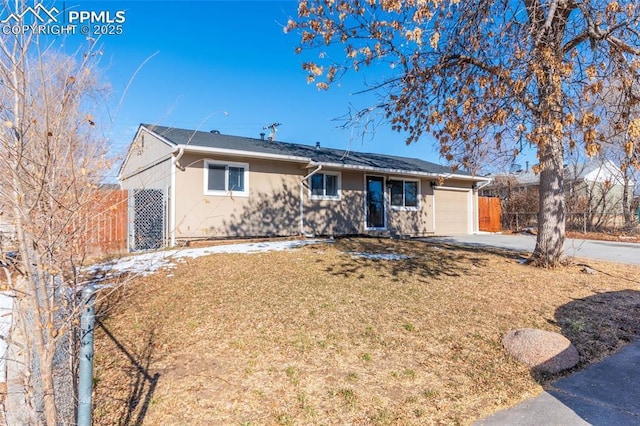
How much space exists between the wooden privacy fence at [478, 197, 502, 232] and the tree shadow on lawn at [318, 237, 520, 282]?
11001 millimetres

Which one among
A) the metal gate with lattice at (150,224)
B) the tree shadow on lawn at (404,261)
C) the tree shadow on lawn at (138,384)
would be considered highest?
the metal gate with lattice at (150,224)

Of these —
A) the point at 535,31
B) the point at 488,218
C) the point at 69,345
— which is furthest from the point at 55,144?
the point at 488,218

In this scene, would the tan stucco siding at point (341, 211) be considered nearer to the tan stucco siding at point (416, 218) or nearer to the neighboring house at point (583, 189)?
the tan stucco siding at point (416, 218)

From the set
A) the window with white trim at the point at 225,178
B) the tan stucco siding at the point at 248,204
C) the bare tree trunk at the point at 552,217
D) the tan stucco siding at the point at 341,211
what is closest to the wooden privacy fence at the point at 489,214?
the tan stucco siding at the point at 341,211

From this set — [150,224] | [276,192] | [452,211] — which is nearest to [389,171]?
[276,192]

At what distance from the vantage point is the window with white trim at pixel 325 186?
1306cm

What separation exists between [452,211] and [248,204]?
9.64 m

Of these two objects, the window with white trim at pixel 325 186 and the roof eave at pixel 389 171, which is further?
the window with white trim at pixel 325 186

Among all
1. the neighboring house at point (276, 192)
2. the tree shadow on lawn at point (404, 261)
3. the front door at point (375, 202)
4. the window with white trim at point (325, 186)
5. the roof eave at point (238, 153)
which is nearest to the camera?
the tree shadow on lawn at point (404, 261)

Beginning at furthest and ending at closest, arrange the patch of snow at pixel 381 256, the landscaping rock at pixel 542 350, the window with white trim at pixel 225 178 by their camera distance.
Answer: the window with white trim at pixel 225 178 < the patch of snow at pixel 381 256 < the landscaping rock at pixel 542 350

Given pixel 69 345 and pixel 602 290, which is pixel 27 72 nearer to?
pixel 69 345

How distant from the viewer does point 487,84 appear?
613 cm

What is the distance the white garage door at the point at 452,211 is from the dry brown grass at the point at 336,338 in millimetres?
8991

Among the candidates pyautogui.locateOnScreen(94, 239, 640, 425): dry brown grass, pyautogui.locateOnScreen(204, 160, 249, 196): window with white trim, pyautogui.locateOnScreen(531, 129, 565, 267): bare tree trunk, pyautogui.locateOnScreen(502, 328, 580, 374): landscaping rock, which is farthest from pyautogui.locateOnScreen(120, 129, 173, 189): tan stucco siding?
pyautogui.locateOnScreen(531, 129, 565, 267): bare tree trunk
